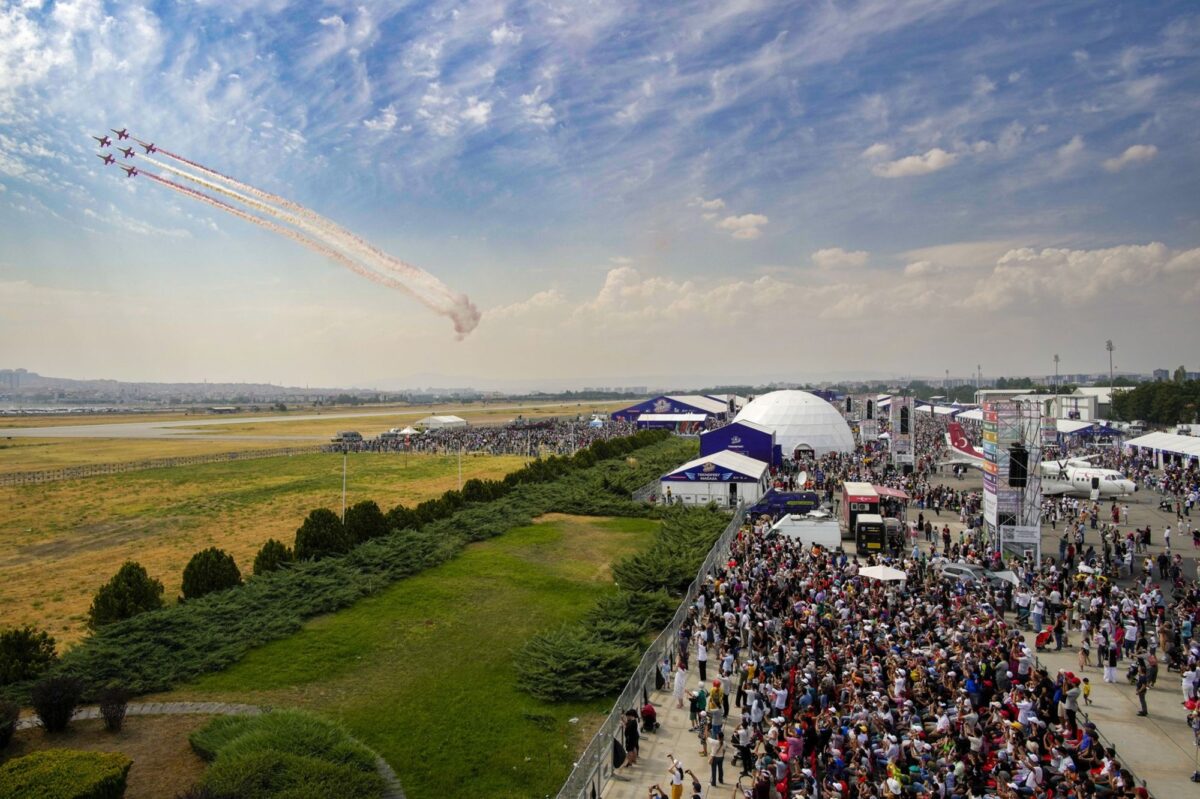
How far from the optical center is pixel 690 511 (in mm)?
33906

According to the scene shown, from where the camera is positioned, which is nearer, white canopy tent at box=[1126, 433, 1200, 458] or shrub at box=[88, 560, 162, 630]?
shrub at box=[88, 560, 162, 630]

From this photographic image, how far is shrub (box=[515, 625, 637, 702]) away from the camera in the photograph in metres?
15.0

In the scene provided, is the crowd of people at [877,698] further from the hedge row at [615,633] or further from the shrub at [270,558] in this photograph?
the shrub at [270,558]

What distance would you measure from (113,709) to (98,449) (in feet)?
247

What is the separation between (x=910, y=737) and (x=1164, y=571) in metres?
17.6

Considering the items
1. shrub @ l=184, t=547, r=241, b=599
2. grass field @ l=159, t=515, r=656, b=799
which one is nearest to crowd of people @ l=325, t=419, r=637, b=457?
grass field @ l=159, t=515, r=656, b=799

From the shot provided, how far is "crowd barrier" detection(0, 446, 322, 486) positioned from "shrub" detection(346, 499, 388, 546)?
118 ft

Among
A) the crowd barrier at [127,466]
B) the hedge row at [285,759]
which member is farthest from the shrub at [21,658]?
the crowd barrier at [127,466]

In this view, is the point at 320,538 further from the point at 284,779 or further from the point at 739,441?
the point at 739,441

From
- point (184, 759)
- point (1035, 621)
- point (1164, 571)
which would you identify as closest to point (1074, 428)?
point (1164, 571)

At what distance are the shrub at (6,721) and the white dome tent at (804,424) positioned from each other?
47852 millimetres

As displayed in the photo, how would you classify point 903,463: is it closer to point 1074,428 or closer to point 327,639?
point 1074,428

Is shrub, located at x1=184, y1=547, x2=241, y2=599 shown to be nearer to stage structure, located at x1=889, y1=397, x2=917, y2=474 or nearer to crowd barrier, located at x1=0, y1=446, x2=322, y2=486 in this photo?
stage structure, located at x1=889, y1=397, x2=917, y2=474

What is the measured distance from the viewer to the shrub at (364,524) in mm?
26456
